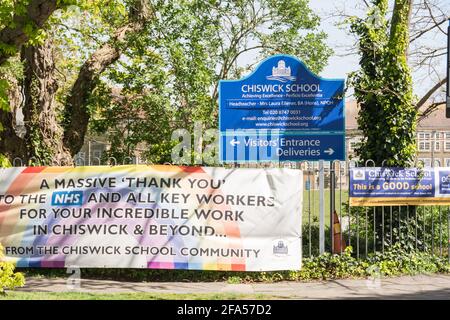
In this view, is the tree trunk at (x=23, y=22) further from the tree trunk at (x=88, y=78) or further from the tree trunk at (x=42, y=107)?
the tree trunk at (x=88, y=78)

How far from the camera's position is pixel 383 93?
35.7 ft

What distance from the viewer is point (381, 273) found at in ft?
33.6

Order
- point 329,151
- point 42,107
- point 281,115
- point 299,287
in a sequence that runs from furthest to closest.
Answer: point 42,107, point 281,115, point 329,151, point 299,287

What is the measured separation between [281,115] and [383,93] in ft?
6.34

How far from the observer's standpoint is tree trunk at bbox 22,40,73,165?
557 inches

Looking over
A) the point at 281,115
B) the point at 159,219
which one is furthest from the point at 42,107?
the point at 281,115

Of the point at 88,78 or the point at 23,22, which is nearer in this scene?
the point at 23,22

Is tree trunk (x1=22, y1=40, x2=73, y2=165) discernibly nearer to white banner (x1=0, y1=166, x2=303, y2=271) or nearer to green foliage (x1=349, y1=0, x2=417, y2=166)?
white banner (x1=0, y1=166, x2=303, y2=271)

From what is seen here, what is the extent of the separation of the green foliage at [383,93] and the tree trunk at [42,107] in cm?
731

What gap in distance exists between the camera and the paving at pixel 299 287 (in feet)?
29.3

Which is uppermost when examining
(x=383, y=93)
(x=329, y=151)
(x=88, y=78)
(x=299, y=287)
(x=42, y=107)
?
(x=88, y=78)

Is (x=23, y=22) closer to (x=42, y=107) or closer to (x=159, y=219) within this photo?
(x=159, y=219)

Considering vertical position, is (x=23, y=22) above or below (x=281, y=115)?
above

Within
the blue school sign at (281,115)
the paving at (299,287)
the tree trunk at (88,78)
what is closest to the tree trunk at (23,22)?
the blue school sign at (281,115)
